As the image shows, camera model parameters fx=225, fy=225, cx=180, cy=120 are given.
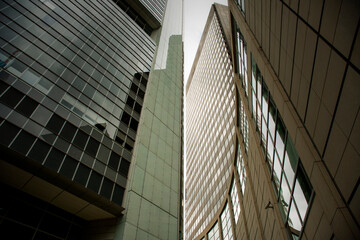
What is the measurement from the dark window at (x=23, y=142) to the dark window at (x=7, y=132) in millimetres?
293

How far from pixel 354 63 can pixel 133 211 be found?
18283 millimetres

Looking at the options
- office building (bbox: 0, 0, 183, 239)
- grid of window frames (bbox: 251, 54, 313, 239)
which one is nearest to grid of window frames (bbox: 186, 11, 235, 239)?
office building (bbox: 0, 0, 183, 239)

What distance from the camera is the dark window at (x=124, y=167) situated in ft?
68.0

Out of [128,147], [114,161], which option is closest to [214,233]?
[128,147]

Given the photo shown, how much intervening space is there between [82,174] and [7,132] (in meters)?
5.58

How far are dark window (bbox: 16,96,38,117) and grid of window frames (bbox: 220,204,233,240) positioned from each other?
107 feet

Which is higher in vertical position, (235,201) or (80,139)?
(235,201)

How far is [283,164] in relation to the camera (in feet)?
43.2

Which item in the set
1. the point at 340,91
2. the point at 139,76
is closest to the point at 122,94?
the point at 139,76

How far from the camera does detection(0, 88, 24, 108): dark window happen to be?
50.0 feet

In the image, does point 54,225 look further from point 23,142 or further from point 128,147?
point 128,147

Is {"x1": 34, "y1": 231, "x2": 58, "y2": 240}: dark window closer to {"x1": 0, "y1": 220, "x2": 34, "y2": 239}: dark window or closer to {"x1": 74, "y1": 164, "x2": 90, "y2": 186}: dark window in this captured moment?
{"x1": 0, "y1": 220, "x2": 34, "y2": 239}: dark window

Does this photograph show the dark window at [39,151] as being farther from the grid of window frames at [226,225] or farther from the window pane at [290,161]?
the grid of window frames at [226,225]

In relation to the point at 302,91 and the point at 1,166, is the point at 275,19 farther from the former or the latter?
the point at 1,166
